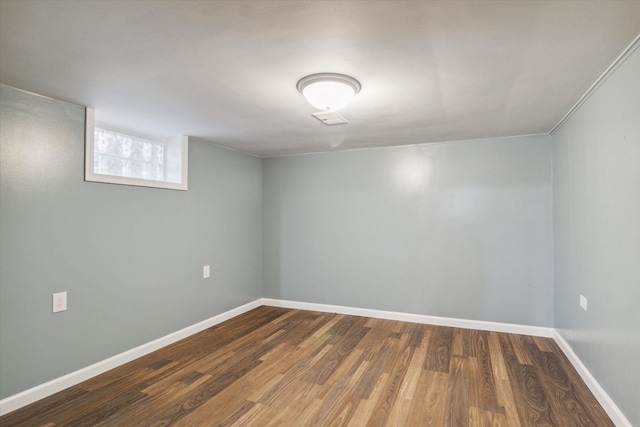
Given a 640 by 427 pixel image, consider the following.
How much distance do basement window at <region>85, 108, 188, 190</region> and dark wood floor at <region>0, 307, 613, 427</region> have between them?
1.57m

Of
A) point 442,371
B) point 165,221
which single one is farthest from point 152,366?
point 442,371

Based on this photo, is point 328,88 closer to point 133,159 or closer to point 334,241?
point 133,159

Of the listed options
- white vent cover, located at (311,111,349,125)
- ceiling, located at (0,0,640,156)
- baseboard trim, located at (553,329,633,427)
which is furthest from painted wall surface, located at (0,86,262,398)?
baseboard trim, located at (553,329,633,427)

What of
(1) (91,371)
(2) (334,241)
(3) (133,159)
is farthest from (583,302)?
(3) (133,159)

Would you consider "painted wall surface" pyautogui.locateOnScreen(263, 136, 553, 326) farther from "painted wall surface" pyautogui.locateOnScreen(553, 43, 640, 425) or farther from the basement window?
the basement window

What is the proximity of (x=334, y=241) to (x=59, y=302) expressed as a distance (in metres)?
2.83

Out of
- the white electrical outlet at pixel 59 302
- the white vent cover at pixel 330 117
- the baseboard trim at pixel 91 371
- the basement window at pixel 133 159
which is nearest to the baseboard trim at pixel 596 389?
the white vent cover at pixel 330 117

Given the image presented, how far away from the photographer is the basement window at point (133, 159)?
2570mm

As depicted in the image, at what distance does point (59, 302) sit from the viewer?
2350 mm

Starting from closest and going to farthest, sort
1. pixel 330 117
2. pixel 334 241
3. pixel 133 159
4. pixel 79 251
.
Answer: pixel 79 251 < pixel 330 117 < pixel 133 159 < pixel 334 241

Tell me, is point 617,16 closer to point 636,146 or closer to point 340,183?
point 636,146

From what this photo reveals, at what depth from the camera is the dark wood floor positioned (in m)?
2.02

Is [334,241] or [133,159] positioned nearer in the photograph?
[133,159]

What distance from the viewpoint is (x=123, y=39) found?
1556mm
